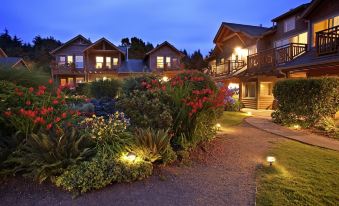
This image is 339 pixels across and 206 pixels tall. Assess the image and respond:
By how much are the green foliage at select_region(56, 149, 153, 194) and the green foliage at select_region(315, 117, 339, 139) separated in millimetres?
6415

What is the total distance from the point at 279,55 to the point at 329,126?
339 inches

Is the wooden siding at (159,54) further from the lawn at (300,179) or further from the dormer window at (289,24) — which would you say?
the lawn at (300,179)

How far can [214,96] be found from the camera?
248 inches

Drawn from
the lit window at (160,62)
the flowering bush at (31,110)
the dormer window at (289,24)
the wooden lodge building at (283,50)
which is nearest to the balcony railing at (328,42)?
the wooden lodge building at (283,50)

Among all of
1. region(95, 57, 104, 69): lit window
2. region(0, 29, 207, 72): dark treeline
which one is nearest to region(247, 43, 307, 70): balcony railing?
region(95, 57, 104, 69): lit window

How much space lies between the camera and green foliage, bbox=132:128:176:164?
480 cm

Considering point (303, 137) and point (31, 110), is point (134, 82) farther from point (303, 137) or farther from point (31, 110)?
point (303, 137)

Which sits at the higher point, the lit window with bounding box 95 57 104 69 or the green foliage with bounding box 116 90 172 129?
the lit window with bounding box 95 57 104 69

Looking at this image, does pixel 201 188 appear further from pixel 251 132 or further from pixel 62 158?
pixel 251 132

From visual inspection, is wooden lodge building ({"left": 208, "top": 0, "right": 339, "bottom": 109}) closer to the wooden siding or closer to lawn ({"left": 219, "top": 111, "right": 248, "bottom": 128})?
lawn ({"left": 219, "top": 111, "right": 248, "bottom": 128})

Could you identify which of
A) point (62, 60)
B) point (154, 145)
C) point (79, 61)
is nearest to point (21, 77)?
point (154, 145)

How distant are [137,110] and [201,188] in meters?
2.45

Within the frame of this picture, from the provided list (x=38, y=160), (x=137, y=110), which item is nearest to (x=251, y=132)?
(x=137, y=110)

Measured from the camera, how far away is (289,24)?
1817 centimetres
